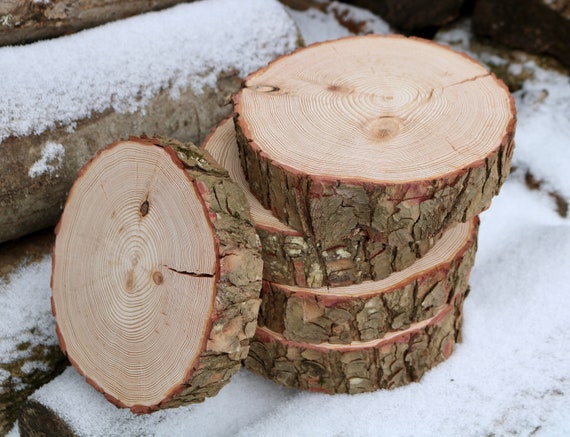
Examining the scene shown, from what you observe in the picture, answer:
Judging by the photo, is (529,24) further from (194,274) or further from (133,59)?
(194,274)

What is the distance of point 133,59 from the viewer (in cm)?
245

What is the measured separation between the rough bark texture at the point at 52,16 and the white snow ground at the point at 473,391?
0.81 meters

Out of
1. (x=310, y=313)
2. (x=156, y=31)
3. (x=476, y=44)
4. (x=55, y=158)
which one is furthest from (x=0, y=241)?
(x=476, y=44)

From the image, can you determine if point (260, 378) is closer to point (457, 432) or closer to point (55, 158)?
point (457, 432)

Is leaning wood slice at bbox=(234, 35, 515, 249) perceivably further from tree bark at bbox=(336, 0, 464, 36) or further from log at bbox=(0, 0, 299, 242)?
tree bark at bbox=(336, 0, 464, 36)

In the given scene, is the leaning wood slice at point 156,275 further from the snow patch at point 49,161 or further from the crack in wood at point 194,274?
the snow patch at point 49,161

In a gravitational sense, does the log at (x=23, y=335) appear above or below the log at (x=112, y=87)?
below

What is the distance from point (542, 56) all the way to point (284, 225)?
6.06ft

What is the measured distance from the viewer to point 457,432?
1896 mm

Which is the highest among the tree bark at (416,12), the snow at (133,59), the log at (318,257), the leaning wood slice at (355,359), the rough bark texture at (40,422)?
the snow at (133,59)

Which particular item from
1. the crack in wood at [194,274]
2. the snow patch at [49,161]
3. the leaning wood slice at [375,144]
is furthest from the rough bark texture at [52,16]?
the crack in wood at [194,274]

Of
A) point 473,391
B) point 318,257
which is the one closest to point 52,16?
point 318,257

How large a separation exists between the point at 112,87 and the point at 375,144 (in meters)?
1.06

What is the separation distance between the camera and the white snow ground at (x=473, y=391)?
6.35 feet
